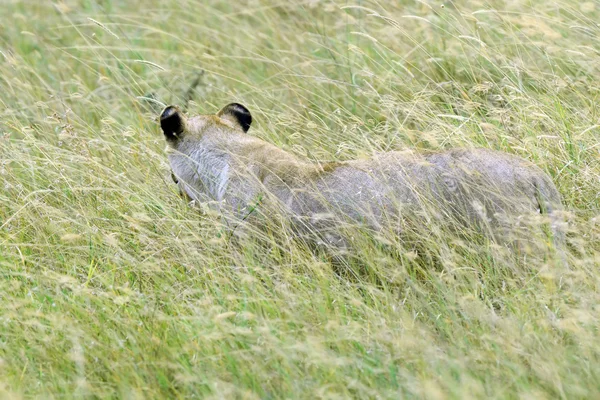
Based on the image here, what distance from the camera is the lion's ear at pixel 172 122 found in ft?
18.5

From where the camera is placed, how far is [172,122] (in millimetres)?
5676

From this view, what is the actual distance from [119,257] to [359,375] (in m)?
1.71

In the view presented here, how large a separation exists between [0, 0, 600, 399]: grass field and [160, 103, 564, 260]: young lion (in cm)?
14

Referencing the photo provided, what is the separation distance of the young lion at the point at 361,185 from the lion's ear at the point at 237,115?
7 centimetres

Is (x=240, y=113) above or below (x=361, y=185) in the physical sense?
below

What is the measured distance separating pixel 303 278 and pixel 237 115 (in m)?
1.51

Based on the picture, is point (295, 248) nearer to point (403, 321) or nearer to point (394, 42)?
point (403, 321)

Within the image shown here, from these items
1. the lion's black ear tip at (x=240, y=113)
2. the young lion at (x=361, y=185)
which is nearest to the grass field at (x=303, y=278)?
the young lion at (x=361, y=185)

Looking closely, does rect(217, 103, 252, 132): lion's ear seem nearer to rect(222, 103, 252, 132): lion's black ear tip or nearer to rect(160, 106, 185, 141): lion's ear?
rect(222, 103, 252, 132): lion's black ear tip

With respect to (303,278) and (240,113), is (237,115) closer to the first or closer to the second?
(240,113)

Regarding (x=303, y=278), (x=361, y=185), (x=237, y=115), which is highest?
(x=361, y=185)

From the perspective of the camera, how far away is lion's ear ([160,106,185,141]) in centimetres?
565

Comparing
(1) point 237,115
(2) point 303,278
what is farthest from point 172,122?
(2) point 303,278

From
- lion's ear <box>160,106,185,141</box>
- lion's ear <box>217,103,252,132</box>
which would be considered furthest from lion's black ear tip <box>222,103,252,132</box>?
lion's ear <box>160,106,185,141</box>
